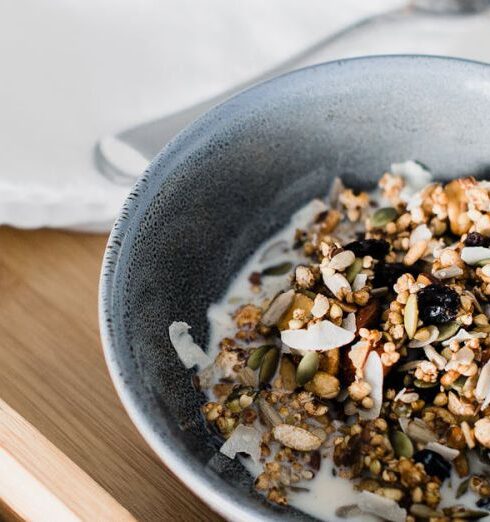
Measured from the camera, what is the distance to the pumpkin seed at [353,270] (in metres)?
0.81

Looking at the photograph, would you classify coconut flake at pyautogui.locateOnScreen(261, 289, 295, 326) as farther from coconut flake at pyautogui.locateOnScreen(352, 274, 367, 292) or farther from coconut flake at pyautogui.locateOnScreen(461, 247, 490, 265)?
coconut flake at pyautogui.locateOnScreen(461, 247, 490, 265)

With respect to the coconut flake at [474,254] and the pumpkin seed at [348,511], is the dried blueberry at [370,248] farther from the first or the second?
the pumpkin seed at [348,511]

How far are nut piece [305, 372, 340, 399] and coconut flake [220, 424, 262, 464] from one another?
0.06 m

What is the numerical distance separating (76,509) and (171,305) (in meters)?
0.21

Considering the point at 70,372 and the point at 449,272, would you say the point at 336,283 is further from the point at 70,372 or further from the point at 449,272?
the point at 70,372

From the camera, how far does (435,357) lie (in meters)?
0.74

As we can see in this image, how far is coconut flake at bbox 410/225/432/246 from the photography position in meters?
0.85

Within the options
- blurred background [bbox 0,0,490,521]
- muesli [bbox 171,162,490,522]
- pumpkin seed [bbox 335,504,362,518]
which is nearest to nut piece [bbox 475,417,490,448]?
muesli [bbox 171,162,490,522]

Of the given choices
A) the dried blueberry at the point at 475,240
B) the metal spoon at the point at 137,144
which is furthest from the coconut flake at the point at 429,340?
the metal spoon at the point at 137,144

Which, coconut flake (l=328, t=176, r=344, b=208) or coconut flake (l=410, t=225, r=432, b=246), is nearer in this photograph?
coconut flake (l=410, t=225, r=432, b=246)

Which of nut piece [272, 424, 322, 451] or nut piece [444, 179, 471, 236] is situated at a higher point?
nut piece [444, 179, 471, 236]

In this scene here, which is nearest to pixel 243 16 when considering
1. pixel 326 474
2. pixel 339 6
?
pixel 339 6

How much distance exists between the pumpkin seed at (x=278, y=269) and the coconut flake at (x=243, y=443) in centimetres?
20

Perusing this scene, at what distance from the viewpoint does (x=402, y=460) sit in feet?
2.34
